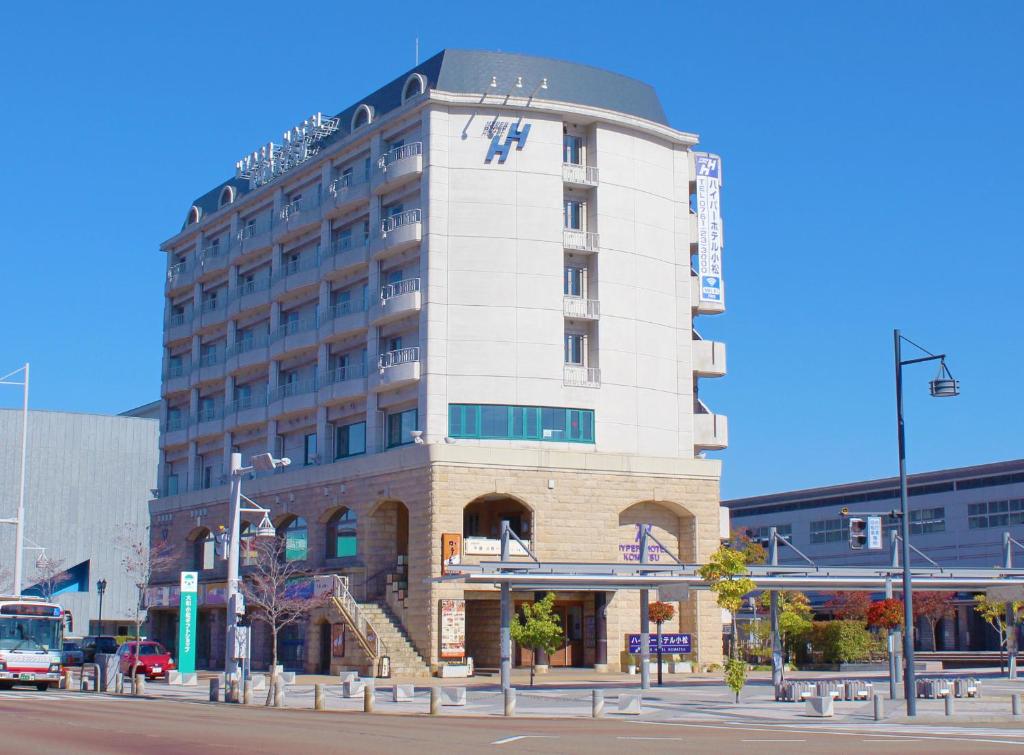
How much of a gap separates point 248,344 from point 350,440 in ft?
41.4

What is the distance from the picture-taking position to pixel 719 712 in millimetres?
35875

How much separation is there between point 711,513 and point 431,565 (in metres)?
14.3

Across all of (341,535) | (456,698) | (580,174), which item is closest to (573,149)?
(580,174)

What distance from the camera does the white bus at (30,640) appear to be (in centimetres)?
4572

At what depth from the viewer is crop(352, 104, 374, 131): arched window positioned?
2542 inches

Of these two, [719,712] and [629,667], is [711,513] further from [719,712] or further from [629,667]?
[719,712]

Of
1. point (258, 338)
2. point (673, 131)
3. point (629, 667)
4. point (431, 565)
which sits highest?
point (673, 131)

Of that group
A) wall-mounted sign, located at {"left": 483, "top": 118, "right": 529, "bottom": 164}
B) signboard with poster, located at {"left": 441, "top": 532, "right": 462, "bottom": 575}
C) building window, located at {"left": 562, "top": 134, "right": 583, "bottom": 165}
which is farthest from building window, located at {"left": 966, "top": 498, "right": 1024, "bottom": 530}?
signboard with poster, located at {"left": 441, "top": 532, "right": 462, "bottom": 575}

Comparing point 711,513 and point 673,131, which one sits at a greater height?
point 673,131

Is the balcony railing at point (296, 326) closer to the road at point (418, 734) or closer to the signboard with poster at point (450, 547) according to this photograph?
the signboard with poster at point (450, 547)

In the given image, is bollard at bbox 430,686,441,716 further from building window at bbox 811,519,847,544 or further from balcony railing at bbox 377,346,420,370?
building window at bbox 811,519,847,544

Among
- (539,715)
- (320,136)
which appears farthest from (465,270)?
(539,715)

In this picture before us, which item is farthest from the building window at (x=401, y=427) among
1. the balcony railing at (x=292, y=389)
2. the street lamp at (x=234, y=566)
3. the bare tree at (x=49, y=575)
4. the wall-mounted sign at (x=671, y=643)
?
the bare tree at (x=49, y=575)

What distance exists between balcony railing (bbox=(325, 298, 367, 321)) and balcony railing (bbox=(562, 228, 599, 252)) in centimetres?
1110
